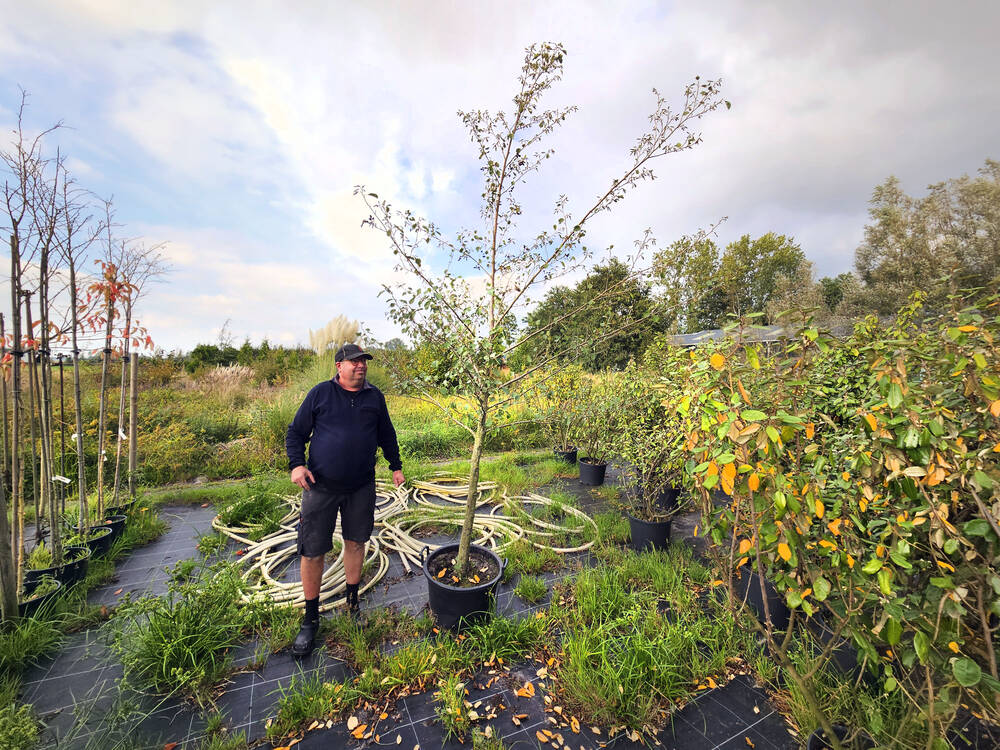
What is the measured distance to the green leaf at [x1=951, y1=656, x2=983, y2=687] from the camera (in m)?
1.10

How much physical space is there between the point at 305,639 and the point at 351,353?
1760 mm

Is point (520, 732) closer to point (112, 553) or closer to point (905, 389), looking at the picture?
point (905, 389)

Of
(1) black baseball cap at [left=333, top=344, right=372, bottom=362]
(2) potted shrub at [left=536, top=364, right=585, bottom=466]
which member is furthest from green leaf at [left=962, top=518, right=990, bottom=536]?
(2) potted shrub at [left=536, top=364, right=585, bottom=466]

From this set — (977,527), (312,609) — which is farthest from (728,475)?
(312,609)

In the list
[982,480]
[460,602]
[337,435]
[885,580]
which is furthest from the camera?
[337,435]

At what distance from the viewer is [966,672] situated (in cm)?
112

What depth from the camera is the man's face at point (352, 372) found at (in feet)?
8.38

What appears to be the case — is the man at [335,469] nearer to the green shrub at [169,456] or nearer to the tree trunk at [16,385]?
the tree trunk at [16,385]

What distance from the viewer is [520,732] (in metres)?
1.86

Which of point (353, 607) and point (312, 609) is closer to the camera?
point (312, 609)

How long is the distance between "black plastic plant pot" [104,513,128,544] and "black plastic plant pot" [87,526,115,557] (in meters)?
0.06

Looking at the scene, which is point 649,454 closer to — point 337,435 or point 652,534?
point 652,534

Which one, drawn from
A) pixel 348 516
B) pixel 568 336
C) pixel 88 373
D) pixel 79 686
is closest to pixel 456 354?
pixel 568 336

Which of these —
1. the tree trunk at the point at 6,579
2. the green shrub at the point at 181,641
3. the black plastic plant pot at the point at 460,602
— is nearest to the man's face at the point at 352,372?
the black plastic plant pot at the point at 460,602
